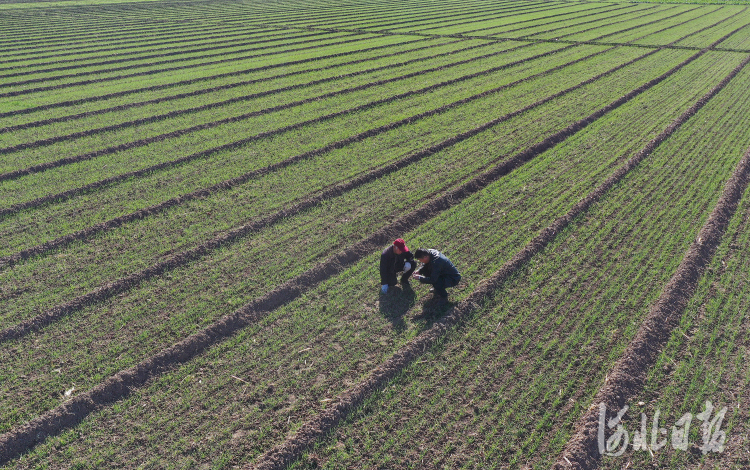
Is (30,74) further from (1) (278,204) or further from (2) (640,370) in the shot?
(2) (640,370)

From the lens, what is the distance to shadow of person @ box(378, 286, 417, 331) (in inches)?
342

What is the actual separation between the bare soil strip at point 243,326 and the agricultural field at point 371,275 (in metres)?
0.04

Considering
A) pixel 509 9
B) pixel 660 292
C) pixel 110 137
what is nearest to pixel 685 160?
pixel 660 292

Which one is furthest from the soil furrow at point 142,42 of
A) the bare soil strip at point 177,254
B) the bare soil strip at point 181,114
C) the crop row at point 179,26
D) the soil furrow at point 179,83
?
the bare soil strip at point 177,254

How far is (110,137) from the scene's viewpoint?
662 inches

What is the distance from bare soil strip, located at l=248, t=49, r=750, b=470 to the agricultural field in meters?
0.04

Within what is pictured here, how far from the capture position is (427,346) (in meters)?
8.17

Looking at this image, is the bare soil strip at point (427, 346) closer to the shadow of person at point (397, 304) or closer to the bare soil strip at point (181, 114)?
the shadow of person at point (397, 304)

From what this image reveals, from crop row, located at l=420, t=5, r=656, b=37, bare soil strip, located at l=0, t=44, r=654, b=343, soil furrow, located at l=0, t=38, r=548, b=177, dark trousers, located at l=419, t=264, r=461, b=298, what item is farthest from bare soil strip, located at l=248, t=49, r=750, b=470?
crop row, located at l=420, t=5, r=656, b=37

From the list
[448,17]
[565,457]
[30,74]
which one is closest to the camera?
[565,457]

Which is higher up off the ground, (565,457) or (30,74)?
(30,74)

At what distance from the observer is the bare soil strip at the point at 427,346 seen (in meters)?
6.57

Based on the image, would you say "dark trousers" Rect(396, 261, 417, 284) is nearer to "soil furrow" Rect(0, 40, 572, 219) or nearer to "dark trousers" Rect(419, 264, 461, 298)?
"dark trousers" Rect(419, 264, 461, 298)

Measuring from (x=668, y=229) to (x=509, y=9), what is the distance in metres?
43.4
